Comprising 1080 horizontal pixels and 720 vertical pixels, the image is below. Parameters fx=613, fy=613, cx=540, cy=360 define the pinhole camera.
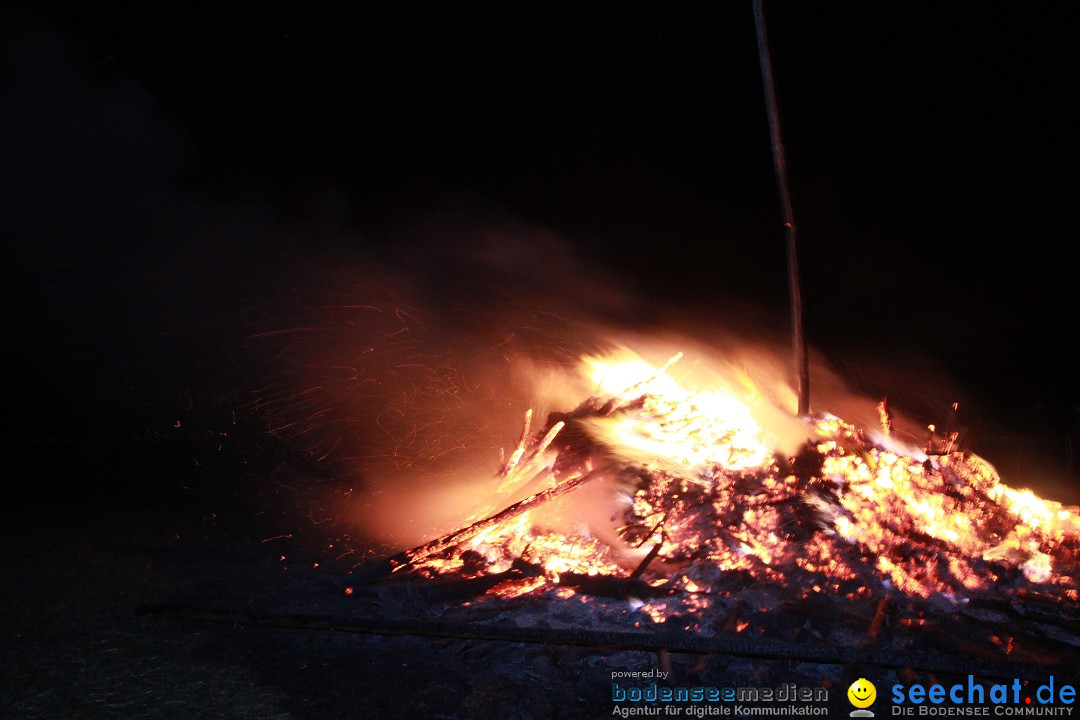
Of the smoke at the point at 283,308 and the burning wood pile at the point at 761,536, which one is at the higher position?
the smoke at the point at 283,308

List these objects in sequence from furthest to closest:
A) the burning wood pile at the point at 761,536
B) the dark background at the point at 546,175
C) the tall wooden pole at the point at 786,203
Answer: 1. the dark background at the point at 546,175
2. the tall wooden pole at the point at 786,203
3. the burning wood pile at the point at 761,536

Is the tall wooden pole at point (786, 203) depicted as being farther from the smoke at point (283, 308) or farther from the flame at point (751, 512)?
the smoke at point (283, 308)

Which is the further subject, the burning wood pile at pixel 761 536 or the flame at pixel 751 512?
the flame at pixel 751 512

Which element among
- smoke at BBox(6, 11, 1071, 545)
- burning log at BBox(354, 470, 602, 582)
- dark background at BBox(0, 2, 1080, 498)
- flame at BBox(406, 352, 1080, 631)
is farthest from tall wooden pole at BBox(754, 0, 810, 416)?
burning log at BBox(354, 470, 602, 582)

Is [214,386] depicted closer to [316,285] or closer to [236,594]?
[316,285]

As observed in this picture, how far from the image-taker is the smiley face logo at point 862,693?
3.12m

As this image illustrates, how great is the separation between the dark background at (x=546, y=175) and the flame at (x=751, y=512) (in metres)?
1.96

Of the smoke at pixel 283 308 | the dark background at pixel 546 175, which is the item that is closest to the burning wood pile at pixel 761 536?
the smoke at pixel 283 308

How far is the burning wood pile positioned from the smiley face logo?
52 cm

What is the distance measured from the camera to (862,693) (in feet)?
10.4

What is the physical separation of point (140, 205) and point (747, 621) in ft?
28.7

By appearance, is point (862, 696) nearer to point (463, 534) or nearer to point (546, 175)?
point (463, 534)

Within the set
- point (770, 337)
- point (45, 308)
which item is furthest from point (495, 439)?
point (45, 308)

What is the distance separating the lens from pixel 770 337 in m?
7.93
